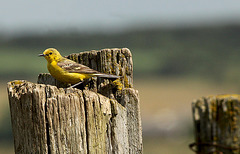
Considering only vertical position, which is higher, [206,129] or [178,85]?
[206,129]

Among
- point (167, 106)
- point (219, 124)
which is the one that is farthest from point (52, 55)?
point (167, 106)

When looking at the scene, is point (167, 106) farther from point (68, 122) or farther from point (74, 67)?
point (68, 122)

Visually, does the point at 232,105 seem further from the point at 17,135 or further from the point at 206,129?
the point at 17,135

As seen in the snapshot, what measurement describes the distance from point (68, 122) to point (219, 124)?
1612 mm

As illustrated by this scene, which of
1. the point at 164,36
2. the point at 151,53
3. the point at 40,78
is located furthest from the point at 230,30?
the point at 40,78

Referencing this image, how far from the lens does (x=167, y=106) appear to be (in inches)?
1726

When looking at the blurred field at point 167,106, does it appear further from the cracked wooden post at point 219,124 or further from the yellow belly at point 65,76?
the cracked wooden post at point 219,124

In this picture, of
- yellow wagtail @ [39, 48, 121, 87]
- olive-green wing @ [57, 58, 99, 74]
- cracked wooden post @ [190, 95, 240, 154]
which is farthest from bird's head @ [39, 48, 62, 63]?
cracked wooden post @ [190, 95, 240, 154]

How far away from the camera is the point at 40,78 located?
536cm

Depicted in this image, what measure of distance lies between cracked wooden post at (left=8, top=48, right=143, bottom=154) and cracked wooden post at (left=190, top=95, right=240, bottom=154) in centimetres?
68

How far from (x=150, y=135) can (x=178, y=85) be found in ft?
123

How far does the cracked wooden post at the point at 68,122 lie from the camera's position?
136 inches

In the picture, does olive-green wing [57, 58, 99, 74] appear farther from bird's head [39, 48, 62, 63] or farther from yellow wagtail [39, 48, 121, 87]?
bird's head [39, 48, 62, 63]

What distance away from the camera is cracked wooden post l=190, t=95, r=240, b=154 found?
407 centimetres
